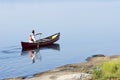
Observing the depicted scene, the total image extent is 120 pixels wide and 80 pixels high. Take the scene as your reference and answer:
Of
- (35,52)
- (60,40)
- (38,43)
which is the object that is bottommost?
(35,52)

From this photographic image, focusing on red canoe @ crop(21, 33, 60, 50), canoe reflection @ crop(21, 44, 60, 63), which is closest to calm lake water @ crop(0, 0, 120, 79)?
canoe reflection @ crop(21, 44, 60, 63)

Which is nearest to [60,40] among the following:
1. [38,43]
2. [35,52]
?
[38,43]

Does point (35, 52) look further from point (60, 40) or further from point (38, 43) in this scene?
point (60, 40)

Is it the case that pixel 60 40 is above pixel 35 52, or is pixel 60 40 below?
above

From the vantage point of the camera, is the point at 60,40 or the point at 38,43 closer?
the point at 38,43

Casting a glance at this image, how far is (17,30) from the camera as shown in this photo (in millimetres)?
68312

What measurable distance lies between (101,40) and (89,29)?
10454 millimetres

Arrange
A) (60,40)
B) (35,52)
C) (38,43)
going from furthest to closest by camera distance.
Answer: (60,40) < (38,43) < (35,52)

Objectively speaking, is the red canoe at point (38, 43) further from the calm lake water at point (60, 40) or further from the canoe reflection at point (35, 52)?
the calm lake water at point (60, 40)

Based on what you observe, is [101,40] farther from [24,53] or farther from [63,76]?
[63,76]

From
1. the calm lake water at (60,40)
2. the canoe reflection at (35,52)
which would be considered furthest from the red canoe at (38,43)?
the calm lake water at (60,40)

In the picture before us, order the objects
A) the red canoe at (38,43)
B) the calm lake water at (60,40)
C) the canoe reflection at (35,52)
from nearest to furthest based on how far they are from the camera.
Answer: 1. the calm lake water at (60,40)
2. the canoe reflection at (35,52)
3. the red canoe at (38,43)

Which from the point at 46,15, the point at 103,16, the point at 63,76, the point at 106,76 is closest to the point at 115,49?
the point at 63,76

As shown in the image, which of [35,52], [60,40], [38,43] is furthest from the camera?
[60,40]
